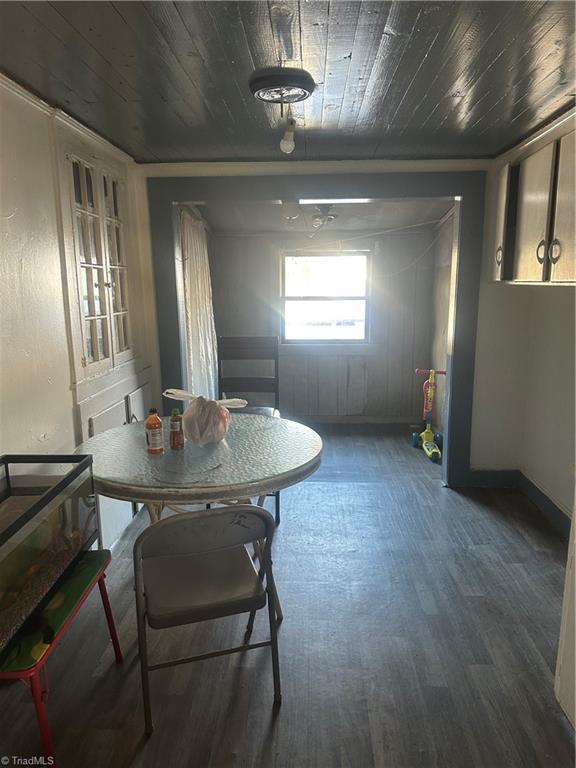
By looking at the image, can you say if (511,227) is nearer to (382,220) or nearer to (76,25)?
(382,220)

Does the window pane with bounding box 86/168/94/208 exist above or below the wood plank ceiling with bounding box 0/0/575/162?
below

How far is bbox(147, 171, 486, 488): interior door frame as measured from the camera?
125 inches

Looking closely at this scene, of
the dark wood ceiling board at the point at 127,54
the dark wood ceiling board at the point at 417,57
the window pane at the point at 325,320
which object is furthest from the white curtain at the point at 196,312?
the dark wood ceiling board at the point at 417,57

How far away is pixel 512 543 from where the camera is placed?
280cm

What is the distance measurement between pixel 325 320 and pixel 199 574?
3867 millimetres

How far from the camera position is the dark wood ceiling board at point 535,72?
1.58 metres

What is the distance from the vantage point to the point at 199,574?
1.78m

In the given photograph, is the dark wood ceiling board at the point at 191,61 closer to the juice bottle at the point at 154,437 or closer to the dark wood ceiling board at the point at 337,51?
the dark wood ceiling board at the point at 337,51

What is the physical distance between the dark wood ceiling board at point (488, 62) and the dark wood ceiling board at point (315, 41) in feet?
1.55

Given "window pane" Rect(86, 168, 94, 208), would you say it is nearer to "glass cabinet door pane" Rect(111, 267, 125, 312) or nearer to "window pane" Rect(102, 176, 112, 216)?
"window pane" Rect(102, 176, 112, 216)

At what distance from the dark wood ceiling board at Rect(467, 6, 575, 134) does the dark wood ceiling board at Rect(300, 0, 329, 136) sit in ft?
2.16

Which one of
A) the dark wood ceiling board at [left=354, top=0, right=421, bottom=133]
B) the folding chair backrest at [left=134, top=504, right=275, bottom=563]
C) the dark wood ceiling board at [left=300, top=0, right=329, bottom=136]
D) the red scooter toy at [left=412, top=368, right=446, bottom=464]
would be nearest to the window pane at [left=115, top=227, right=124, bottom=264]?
the dark wood ceiling board at [left=300, top=0, right=329, bottom=136]

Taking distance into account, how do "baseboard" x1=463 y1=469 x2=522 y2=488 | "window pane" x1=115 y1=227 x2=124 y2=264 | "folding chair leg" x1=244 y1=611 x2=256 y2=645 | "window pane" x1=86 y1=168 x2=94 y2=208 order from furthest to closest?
"baseboard" x1=463 y1=469 x2=522 y2=488
"window pane" x1=115 y1=227 x2=124 y2=264
"window pane" x1=86 y1=168 x2=94 y2=208
"folding chair leg" x1=244 y1=611 x2=256 y2=645

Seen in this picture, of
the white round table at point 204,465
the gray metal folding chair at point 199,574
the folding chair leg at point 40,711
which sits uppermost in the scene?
the white round table at point 204,465
